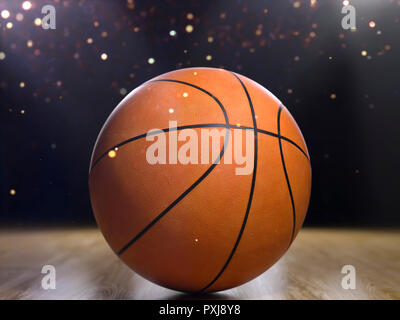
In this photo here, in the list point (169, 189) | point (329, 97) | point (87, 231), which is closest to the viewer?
point (169, 189)

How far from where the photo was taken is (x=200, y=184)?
4.30ft

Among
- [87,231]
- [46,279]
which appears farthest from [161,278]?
[87,231]

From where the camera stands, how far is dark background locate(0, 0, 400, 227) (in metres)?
3.40

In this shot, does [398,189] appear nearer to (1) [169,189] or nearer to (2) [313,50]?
(2) [313,50]

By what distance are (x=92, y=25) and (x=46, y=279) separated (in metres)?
2.25

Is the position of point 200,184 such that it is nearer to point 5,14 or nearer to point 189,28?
point 189,28

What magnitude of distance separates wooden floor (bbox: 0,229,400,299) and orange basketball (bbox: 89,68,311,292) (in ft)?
0.68

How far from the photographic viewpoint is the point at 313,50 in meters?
3.45

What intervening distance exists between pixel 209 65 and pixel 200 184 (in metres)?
2.27

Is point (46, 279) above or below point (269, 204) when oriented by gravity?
below

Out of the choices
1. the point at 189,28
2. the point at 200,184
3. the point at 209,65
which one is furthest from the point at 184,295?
the point at 189,28

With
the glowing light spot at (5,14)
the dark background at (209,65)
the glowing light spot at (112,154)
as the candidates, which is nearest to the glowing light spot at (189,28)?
the dark background at (209,65)

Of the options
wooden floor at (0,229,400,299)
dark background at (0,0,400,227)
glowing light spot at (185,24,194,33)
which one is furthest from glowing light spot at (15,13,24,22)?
wooden floor at (0,229,400,299)

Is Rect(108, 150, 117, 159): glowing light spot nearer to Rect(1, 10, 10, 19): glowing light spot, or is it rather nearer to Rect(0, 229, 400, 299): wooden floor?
Rect(0, 229, 400, 299): wooden floor
